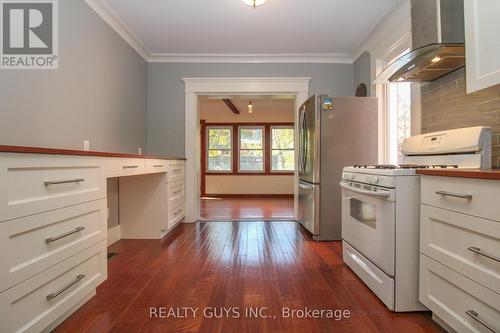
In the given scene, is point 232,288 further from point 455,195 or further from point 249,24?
point 249,24

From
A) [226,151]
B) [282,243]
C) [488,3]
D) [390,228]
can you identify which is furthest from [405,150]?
[226,151]

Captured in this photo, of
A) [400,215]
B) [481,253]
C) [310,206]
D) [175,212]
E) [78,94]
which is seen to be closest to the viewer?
[481,253]

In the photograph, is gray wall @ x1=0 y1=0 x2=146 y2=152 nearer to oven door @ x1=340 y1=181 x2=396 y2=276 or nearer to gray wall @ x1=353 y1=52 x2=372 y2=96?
oven door @ x1=340 y1=181 x2=396 y2=276

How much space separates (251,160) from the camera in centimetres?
765

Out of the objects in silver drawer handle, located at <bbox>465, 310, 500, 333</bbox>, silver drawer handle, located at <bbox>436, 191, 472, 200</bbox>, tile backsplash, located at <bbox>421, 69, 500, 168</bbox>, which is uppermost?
tile backsplash, located at <bbox>421, 69, 500, 168</bbox>

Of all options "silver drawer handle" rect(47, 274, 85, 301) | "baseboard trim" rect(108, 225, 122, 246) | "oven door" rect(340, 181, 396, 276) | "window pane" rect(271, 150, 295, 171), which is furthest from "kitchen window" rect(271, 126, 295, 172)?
"silver drawer handle" rect(47, 274, 85, 301)

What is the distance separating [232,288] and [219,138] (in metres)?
6.07

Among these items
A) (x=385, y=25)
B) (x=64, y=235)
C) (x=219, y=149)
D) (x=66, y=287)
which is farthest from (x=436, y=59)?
(x=219, y=149)

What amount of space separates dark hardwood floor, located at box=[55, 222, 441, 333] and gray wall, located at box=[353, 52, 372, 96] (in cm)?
210

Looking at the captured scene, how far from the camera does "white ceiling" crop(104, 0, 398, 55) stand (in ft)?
8.68

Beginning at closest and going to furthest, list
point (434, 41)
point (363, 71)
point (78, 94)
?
point (434, 41), point (78, 94), point (363, 71)

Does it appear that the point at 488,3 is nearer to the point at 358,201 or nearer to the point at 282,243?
the point at 358,201

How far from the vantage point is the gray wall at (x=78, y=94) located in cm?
174

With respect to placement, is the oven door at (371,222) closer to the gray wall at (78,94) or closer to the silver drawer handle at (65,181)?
the silver drawer handle at (65,181)
